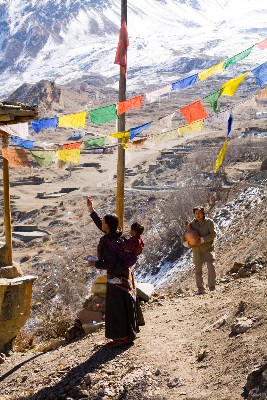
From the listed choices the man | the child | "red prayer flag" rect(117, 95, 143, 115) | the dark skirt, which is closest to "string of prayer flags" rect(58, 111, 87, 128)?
"red prayer flag" rect(117, 95, 143, 115)

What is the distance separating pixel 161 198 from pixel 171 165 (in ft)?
Result: 28.2

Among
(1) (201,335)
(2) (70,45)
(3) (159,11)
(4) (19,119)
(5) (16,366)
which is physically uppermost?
(3) (159,11)

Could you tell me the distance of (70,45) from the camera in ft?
373

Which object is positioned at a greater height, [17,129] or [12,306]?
[17,129]

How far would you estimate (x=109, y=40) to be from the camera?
112 m

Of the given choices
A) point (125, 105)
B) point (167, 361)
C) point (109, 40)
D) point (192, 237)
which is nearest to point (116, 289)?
point (167, 361)

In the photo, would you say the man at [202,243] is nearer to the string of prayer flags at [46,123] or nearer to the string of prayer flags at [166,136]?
the string of prayer flags at [166,136]

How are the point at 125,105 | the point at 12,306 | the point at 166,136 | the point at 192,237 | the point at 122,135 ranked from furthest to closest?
the point at 166,136 < the point at 125,105 < the point at 122,135 < the point at 12,306 < the point at 192,237

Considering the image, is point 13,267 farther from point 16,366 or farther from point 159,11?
point 159,11

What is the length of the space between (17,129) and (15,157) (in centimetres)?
33

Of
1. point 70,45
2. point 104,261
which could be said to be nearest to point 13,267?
point 104,261

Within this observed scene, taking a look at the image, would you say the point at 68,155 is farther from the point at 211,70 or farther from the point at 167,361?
the point at 167,361

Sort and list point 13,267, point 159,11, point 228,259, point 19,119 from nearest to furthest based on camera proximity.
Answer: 1. point 19,119
2. point 13,267
3. point 228,259
4. point 159,11

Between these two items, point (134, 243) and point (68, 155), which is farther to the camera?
point (68, 155)
